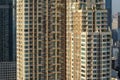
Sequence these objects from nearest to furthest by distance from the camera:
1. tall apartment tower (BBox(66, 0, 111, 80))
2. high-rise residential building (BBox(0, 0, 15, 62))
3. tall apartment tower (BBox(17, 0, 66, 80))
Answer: tall apartment tower (BBox(66, 0, 111, 80)), tall apartment tower (BBox(17, 0, 66, 80)), high-rise residential building (BBox(0, 0, 15, 62))

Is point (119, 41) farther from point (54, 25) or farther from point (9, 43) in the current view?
point (54, 25)

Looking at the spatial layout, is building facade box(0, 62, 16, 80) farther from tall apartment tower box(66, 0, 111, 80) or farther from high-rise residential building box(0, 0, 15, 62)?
tall apartment tower box(66, 0, 111, 80)

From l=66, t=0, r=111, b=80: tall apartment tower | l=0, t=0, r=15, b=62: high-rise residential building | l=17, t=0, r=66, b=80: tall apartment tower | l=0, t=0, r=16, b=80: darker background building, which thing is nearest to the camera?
l=66, t=0, r=111, b=80: tall apartment tower

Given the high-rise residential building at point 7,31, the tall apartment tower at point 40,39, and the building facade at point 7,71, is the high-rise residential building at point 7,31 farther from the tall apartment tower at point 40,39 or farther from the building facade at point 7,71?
the tall apartment tower at point 40,39

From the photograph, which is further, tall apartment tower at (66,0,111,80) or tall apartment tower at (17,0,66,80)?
tall apartment tower at (17,0,66,80)

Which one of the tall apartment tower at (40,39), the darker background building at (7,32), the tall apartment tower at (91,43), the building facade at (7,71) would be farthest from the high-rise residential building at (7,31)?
the tall apartment tower at (91,43)

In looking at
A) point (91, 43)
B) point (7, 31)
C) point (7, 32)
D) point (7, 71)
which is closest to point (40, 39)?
point (91, 43)

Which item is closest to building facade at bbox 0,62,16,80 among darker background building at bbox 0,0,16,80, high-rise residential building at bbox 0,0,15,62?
darker background building at bbox 0,0,16,80
